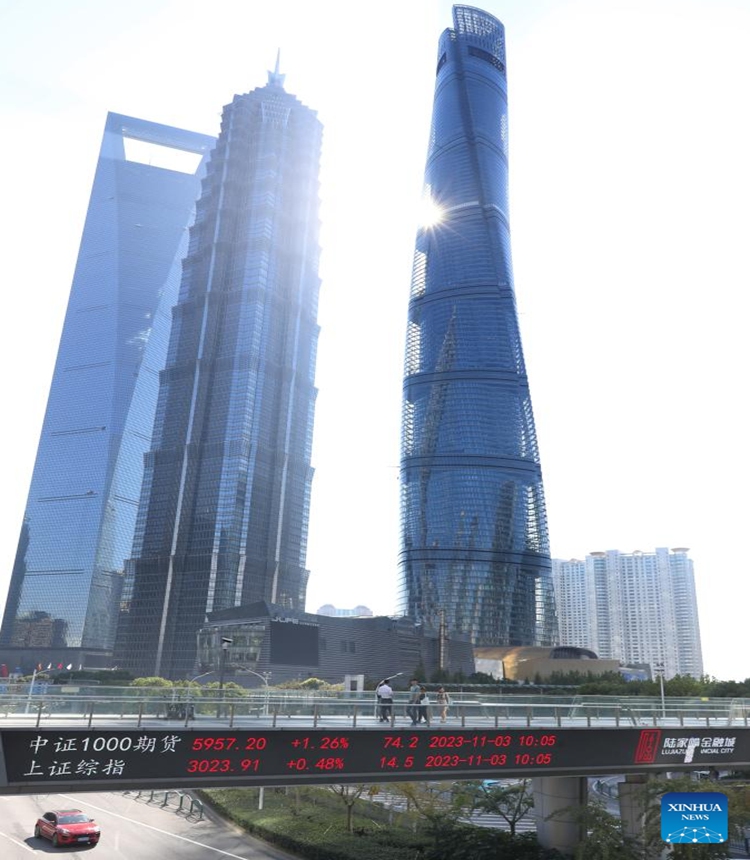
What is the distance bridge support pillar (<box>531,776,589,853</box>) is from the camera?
34.8 metres

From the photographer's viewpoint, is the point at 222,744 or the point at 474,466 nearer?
the point at 222,744

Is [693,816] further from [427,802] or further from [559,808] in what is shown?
[427,802]

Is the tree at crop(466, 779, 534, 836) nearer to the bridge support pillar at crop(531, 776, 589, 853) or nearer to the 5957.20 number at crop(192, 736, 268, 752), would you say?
the bridge support pillar at crop(531, 776, 589, 853)

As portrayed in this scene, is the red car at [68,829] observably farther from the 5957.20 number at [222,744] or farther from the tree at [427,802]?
the 5957.20 number at [222,744]


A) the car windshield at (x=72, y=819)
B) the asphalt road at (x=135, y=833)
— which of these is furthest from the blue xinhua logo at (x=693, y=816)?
the car windshield at (x=72, y=819)

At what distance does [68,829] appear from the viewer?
38.5 metres

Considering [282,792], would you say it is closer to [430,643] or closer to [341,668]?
[341,668]

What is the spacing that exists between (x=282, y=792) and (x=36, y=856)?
20.6 m

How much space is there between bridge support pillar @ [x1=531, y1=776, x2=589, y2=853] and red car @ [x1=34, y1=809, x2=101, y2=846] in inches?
902

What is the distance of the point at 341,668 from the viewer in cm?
14538

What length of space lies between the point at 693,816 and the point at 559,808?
17.4 metres

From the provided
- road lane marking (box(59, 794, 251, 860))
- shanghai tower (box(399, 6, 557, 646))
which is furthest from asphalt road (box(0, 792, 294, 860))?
shanghai tower (box(399, 6, 557, 646))

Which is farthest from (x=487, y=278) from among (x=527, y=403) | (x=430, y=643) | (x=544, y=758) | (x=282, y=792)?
(x=544, y=758)

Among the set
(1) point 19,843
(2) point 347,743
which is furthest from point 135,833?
(2) point 347,743
